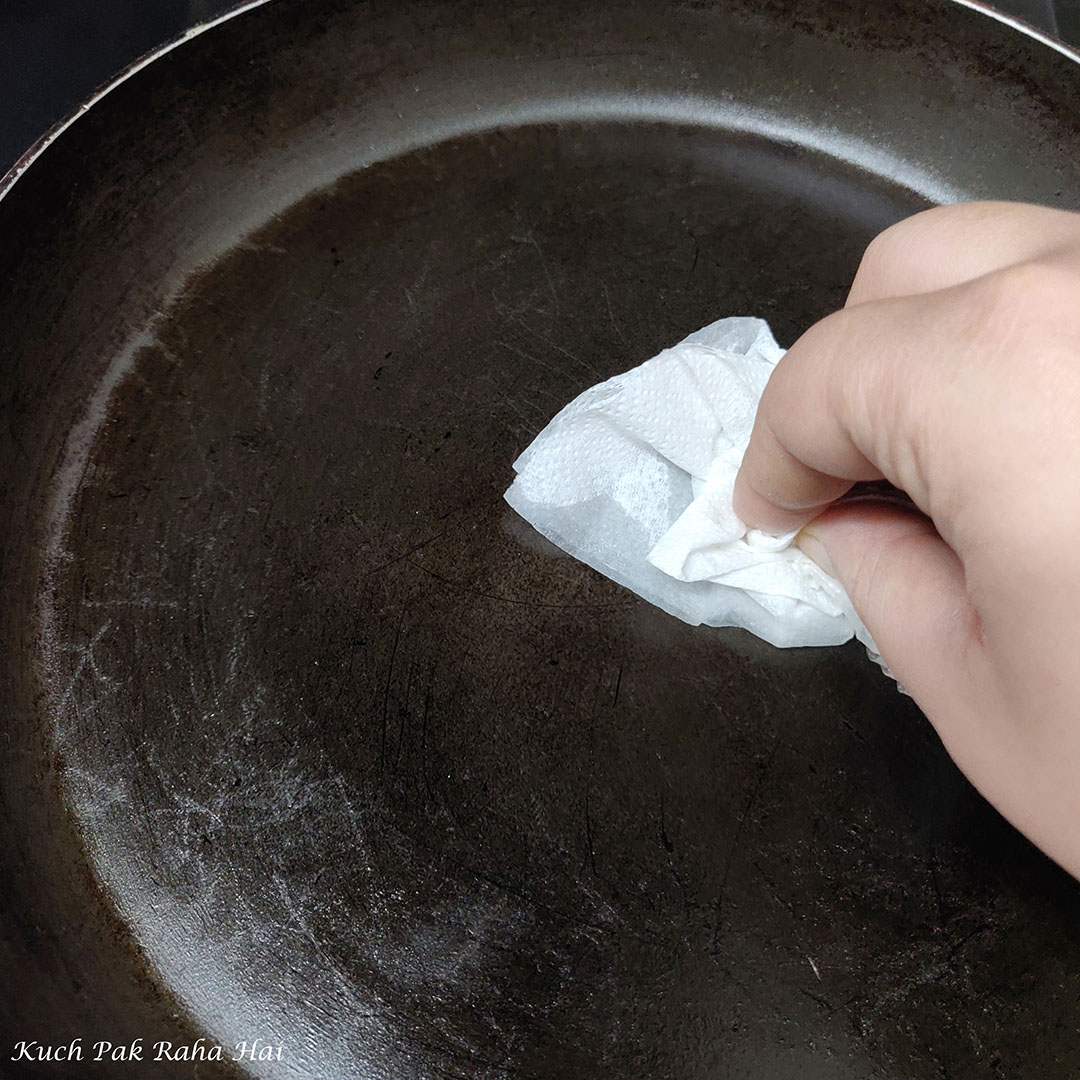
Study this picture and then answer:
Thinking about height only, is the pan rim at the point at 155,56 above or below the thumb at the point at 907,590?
above

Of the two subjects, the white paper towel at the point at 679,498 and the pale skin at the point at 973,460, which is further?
the white paper towel at the point at 679,498

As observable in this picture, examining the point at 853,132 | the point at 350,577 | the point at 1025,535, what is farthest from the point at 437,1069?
the point at 853,132

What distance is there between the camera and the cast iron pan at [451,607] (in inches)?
17.5

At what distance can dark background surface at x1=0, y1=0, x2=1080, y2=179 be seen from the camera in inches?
28.0

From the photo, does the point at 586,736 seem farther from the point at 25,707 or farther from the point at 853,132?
the point at 853,132

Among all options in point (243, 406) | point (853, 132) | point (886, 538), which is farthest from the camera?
point (853, 132)

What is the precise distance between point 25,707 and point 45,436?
185mm

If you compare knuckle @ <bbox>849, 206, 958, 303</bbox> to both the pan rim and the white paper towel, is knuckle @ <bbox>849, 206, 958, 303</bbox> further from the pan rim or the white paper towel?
the pan rim

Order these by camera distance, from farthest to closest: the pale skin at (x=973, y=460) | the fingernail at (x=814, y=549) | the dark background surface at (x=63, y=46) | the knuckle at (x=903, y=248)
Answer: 1. the dark background surface at (x=63, y=46)
2. the fingernail at (x=814, y=549)
3. the knuckle at (x=903, y=248)
4. the pale skin at (x=973, y=460)

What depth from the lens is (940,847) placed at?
0.46 m

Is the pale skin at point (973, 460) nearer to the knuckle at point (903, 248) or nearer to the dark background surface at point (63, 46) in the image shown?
the knuckle at point (903, 248)

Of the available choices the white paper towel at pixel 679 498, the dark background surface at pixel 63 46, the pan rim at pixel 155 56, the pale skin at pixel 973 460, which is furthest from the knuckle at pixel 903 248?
the dark background surface at pixel 63 46

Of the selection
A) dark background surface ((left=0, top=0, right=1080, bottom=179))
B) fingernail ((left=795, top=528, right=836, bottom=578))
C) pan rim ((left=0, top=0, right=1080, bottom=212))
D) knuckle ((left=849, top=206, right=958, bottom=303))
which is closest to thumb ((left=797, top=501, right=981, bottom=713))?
fingernail ((left=795, top=528, right=836, bottom=578))

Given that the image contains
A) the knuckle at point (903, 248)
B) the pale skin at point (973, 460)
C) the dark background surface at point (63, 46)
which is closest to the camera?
the pale skin at point (973, 460)
